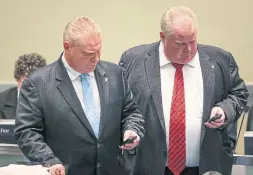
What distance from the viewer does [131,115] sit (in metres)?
2.96

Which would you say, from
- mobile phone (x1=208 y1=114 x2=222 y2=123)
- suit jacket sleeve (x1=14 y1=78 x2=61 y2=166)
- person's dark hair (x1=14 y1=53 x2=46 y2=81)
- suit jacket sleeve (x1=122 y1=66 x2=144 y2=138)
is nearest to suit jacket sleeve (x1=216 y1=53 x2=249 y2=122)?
mobile phone (x1=208 y1=114 x2=222 y2=123)

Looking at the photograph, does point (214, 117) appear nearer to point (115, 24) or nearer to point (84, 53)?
point (84, 53)

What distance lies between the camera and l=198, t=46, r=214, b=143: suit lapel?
3078 mm

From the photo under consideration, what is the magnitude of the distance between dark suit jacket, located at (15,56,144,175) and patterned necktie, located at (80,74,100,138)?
0.09 feet

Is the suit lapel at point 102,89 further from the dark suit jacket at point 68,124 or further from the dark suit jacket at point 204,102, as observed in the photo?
the dark suit jacket at point 204,102

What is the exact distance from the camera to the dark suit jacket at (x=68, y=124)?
2797 millimetres

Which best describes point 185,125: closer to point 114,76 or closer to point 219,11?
point 114,76

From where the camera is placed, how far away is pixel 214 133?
310 centimetres

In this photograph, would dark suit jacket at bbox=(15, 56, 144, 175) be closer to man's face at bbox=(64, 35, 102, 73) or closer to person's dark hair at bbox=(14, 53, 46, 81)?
man's face at bbox=(64, 35, 102, 73)

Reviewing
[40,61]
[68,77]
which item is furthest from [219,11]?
[68,77]

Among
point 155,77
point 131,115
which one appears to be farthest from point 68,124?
point 155,77

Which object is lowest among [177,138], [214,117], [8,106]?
[8,106]

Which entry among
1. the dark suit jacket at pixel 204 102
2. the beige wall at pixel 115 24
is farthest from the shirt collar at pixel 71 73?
the beige wall at pixel 115 24

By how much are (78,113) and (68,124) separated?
71 millimetres
